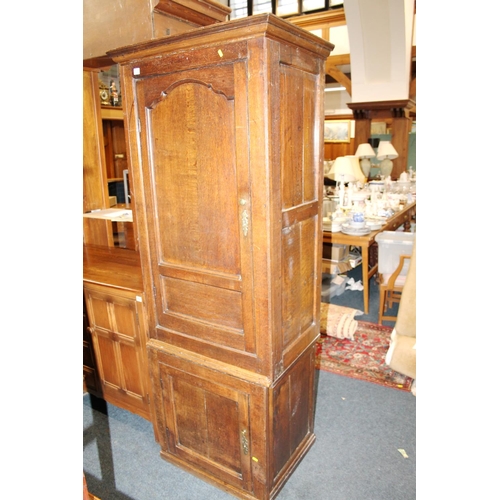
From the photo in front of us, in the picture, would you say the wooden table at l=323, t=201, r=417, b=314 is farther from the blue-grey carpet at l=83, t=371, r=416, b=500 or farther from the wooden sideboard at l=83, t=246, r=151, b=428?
the wooden sideboard at l=83, t=246, r=151, b=428

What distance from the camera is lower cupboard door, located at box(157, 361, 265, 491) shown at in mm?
1761

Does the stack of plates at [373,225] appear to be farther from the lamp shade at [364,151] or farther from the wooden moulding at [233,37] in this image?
the lamp shade at [364,151]

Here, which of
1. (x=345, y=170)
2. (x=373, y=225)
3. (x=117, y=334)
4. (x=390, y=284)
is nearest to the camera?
(x=117, y=334)

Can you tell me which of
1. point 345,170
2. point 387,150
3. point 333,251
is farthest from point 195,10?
point 387,150

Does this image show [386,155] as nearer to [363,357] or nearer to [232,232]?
[363,357]

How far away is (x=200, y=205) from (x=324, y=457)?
1.56m

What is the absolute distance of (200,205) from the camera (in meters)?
1.63

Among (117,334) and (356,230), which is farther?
(356,230)

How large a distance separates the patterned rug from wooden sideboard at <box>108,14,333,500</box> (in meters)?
1.09
